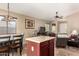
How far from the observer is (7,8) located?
5.58 ft

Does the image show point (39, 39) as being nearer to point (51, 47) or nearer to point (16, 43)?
point (51, 47)

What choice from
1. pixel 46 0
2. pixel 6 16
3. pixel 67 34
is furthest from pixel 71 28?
pixel 6 16

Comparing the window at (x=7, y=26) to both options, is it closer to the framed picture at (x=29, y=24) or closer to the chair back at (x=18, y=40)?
the chair back at (x=18, y=40)

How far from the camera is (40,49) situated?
1.75 m

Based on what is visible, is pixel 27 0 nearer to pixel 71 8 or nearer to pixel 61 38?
pixel 71 8

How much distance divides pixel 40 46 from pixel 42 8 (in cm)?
71

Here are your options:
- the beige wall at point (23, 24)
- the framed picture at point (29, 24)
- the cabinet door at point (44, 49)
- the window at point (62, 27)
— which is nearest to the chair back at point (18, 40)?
the beige wall at point (23, 24)

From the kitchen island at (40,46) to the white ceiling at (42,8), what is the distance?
1.46 feet

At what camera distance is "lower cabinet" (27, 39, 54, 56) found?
5.75ft

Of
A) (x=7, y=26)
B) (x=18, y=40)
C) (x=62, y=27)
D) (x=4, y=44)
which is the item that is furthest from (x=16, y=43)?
(x=62, y=27)

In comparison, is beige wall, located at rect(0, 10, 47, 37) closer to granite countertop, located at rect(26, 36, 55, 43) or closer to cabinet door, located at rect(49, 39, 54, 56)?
granite countertop, located at rect(26, 36, 55, 43)

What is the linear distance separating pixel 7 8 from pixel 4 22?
0.85 feet

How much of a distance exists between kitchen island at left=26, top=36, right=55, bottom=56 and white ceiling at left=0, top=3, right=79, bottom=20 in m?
0.45

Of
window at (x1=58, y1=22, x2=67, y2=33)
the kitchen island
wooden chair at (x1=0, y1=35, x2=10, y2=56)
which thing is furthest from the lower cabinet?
wooden chair at (x1=0, y1=35, x2=10, y2=56)
